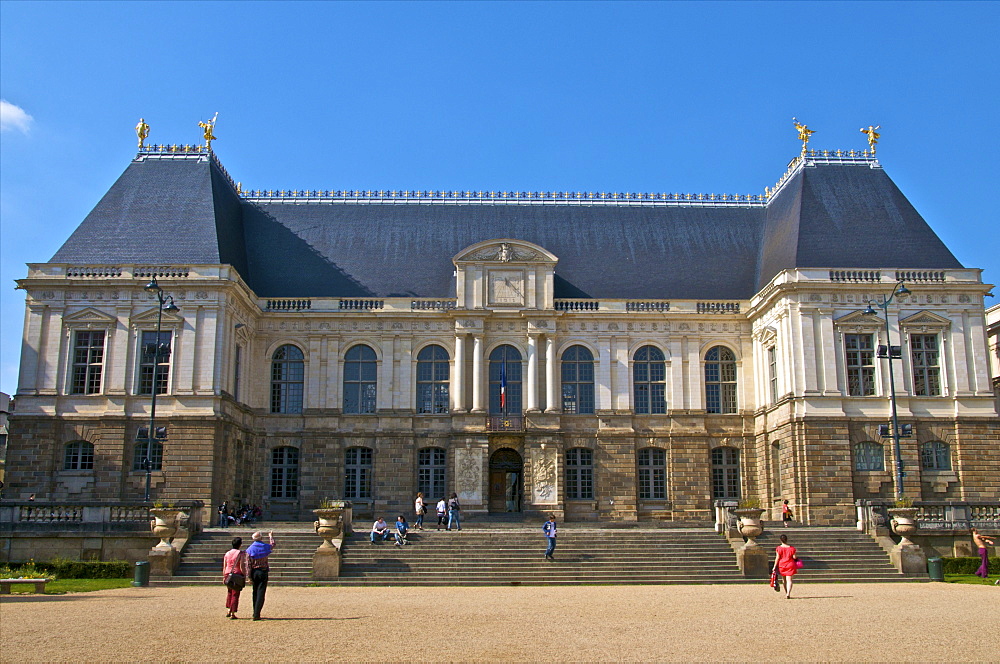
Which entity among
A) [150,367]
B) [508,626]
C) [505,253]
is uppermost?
[505,253]

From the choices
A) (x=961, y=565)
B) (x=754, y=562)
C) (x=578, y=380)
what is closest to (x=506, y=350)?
(x=578, y=380)

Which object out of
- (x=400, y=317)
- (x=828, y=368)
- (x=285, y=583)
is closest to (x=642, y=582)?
(x=285, y=583)

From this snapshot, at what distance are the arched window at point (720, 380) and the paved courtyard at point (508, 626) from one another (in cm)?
1757

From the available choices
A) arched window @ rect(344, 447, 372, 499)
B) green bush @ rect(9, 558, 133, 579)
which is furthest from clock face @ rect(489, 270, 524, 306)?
green bush @ rect(9, 558, 133, 579)

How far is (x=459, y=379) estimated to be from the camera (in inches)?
1588

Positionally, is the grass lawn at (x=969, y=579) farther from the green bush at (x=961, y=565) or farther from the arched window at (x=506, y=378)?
the arched window at (x=506, y=378)

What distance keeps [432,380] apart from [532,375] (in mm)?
4146

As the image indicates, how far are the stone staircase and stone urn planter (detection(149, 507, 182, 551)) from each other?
17.0 meters

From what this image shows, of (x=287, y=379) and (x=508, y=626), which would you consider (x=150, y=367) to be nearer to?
(x=287, y=379)

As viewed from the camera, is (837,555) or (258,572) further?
(837,555)

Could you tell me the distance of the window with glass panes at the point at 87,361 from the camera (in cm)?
3656

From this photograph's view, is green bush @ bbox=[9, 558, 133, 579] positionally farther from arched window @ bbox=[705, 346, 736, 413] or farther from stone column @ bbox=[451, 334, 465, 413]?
arched window @ bbox=[705, 346, 736, 413]

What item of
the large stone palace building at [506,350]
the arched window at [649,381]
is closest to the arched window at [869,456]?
the large stone palace building at [506,350]

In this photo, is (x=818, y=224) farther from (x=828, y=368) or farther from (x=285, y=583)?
(x=285, y=583)
